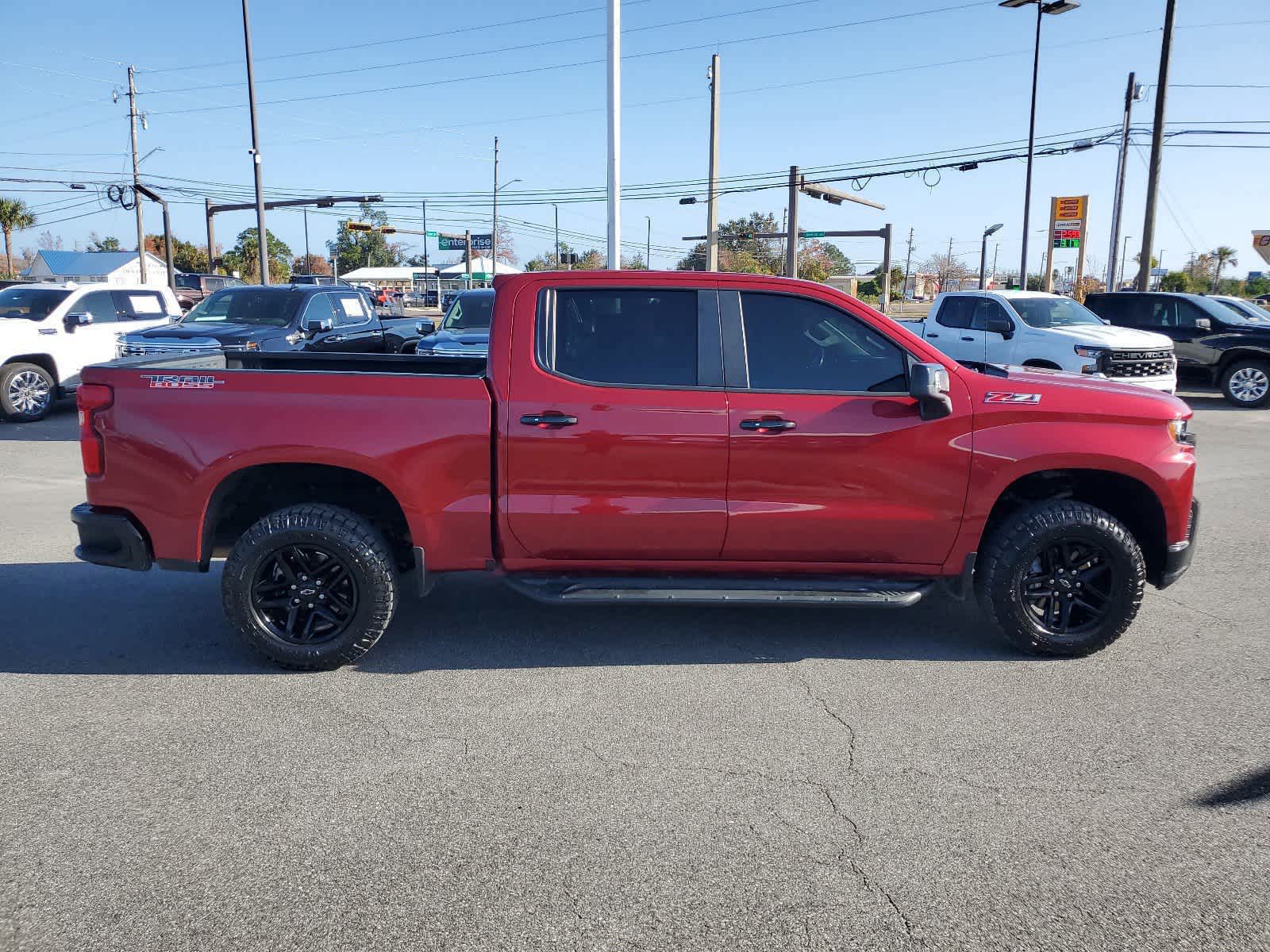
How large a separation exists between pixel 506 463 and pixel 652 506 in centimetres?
73

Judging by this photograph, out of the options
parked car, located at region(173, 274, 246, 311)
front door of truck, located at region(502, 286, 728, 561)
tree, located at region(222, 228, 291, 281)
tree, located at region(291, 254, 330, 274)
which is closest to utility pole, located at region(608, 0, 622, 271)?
front door of truck, located at region(502, 286, 728, 561)

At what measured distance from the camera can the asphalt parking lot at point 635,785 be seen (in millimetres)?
2762

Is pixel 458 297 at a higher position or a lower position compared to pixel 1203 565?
higher

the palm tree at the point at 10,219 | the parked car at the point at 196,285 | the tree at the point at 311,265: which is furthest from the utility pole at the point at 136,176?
the tree at the point at 311,265

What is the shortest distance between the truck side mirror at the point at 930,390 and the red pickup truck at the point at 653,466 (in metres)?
0.01

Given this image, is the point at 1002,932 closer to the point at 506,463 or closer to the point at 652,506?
the point at 652,506

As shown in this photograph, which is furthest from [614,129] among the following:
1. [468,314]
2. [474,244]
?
[474,244]

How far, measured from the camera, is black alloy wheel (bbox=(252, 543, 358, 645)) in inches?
179

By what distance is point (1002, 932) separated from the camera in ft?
8.86

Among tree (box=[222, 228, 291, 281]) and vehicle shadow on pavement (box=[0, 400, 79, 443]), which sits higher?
Result: tree (box=[222, 228, 291, 281])

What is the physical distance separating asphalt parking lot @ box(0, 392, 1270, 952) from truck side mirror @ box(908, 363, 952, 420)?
1.30 meters

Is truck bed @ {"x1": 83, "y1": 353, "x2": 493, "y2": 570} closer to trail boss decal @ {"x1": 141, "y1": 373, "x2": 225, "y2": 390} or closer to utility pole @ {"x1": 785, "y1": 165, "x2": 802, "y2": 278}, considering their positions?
trail boss decal @ {"x1": 141, "y1": 373, "x2": 225, "y2": 390}

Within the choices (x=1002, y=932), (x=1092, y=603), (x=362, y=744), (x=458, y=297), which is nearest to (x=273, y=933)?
(x=362, y=744)

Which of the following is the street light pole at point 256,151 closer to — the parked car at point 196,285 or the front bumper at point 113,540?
the parked car at point 196,285
